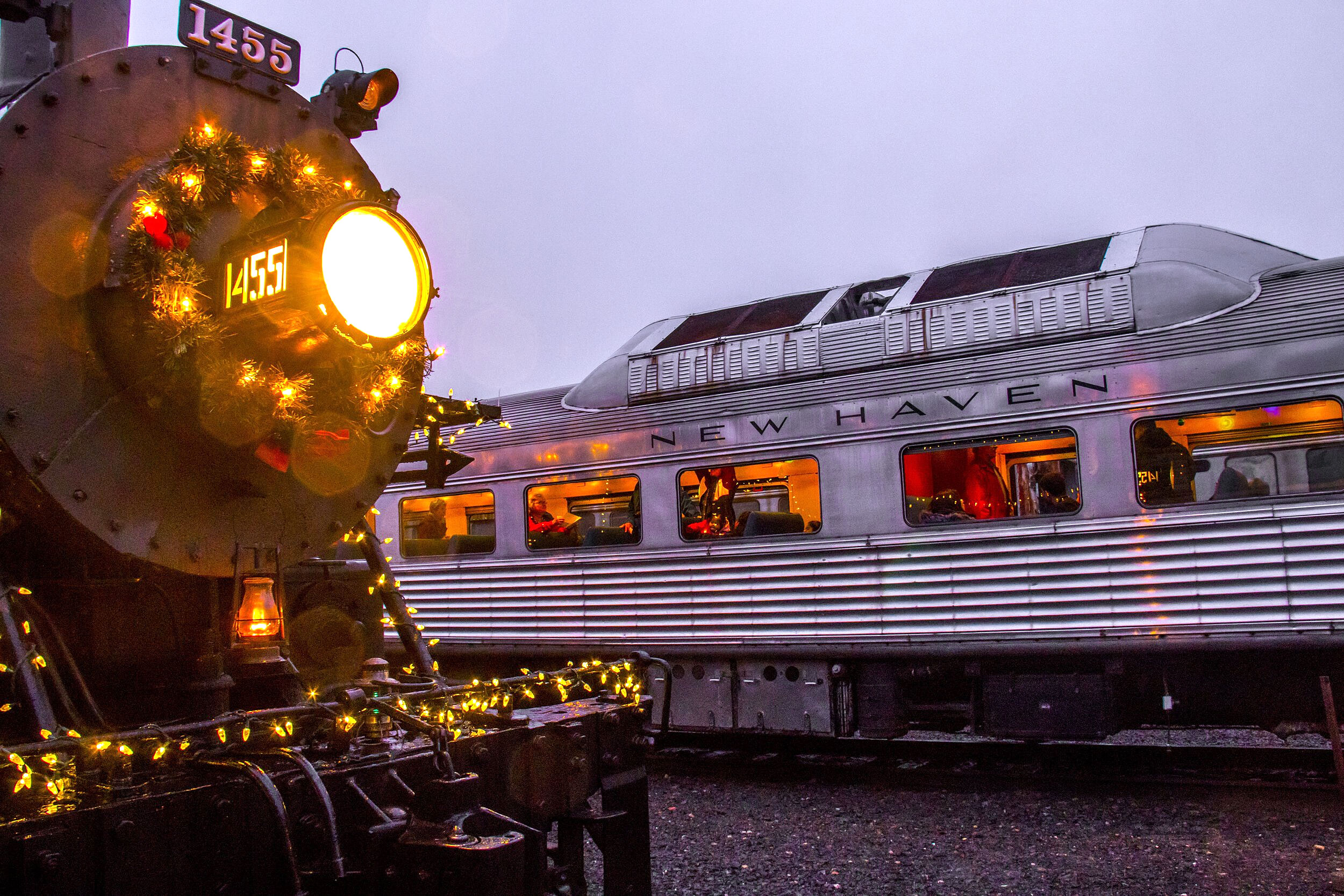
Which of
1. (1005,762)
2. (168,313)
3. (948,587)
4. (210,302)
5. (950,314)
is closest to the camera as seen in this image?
(168,313)

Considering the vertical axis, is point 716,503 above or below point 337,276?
below

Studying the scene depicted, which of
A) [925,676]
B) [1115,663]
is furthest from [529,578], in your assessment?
[1115,663]

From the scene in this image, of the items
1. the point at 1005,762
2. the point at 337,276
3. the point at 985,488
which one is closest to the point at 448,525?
the point at 985,488

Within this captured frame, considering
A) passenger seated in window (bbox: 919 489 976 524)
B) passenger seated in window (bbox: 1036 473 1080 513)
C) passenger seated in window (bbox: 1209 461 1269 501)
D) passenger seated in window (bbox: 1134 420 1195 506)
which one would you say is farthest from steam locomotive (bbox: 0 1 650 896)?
passenger seated in window (bbox: 1209 461 1269 501)

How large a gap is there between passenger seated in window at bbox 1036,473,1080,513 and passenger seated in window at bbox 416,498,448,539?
5.49m

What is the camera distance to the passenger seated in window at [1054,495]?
6.81 meters

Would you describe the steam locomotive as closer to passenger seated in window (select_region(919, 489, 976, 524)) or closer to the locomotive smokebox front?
the locomotive smokebox front

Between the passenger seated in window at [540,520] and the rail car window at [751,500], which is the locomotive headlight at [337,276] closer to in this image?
the rail car window at [751,500]

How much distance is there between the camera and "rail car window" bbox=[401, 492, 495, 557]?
927 cm

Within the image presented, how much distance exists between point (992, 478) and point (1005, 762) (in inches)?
87.7

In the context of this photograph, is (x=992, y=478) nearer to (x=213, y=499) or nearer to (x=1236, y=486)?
(x=1236, y=486)

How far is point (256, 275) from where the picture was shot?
104 inches

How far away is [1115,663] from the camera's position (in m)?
6.57

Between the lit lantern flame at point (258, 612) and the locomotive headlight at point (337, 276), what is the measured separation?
30.3 inches
